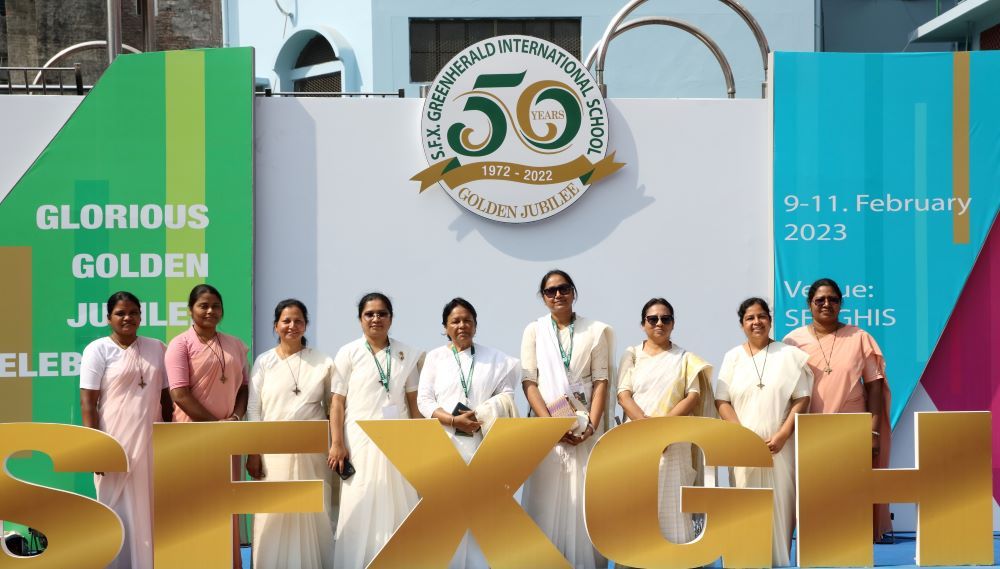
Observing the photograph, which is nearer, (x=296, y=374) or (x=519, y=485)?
(x=519, y=485)

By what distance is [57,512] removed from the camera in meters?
5.08

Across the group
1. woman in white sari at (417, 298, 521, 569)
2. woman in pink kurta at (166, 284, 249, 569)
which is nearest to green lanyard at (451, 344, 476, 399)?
woman in white sari at (417, 298, 521, 569)

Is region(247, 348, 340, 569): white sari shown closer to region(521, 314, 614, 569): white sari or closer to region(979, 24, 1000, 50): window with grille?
region(521, 314, 614, 569): white sari

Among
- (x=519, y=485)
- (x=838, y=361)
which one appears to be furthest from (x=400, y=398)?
(x=838, y=361)

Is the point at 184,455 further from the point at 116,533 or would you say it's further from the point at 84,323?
the point at 84,323

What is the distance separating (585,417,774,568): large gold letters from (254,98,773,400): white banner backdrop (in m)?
1.54

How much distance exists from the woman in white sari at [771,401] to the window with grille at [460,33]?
8750 millimetres

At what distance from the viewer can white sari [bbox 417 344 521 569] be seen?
5516mm

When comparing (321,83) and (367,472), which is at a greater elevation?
(321,83)

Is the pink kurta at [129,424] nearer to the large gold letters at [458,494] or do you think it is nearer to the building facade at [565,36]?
the large gold letters at [458,494]

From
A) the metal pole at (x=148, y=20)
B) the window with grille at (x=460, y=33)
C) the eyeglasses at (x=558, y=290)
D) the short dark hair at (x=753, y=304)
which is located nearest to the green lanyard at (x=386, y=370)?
the eyeglasses at (x=558, y=290)

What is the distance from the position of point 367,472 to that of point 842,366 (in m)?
2.29

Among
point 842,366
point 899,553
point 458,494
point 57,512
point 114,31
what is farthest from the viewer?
point 114,31

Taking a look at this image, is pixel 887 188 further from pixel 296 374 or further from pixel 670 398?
pixel 296 374
